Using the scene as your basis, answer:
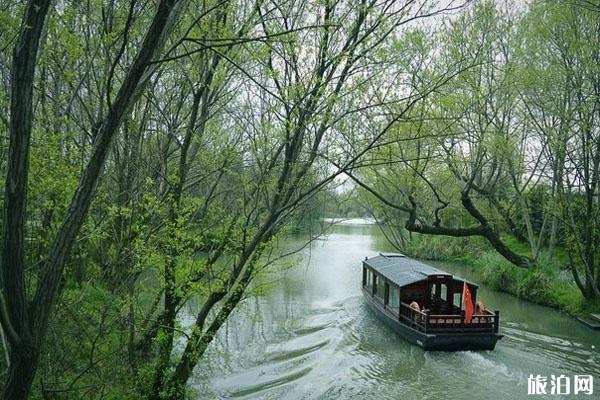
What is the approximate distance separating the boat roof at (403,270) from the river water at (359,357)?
1.44 m

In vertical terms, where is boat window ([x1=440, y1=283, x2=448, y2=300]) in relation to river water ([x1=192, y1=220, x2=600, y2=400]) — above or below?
above

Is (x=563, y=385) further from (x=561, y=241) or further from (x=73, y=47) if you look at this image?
(x=561, y=241)

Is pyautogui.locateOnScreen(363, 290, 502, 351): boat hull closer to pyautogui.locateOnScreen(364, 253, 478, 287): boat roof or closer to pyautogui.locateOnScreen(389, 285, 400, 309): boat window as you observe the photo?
pyautogui.locateOnScreen(364, 253, 478, 287): boat roof

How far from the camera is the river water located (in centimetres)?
984

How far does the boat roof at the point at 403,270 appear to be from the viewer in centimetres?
1407

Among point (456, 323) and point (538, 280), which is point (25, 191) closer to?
point (456, 323)

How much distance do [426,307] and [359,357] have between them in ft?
10.8

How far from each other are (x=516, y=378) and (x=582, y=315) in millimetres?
6455

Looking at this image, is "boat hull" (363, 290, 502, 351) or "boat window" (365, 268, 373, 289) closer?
"boat hull" (363, 290, 502, 351)

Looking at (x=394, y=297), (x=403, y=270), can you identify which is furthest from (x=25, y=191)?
(x=403, y=270)

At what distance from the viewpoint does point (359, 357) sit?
39.4 feet

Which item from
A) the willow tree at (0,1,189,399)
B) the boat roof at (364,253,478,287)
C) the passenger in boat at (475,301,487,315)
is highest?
the willow tree at (0,1,189,399)

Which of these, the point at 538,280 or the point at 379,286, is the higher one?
the point at 538,280

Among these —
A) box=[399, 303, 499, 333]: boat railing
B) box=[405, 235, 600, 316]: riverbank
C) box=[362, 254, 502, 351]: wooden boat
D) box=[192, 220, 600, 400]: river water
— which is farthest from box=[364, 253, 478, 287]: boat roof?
box=[405, 235, 600, 316]: riverbank
